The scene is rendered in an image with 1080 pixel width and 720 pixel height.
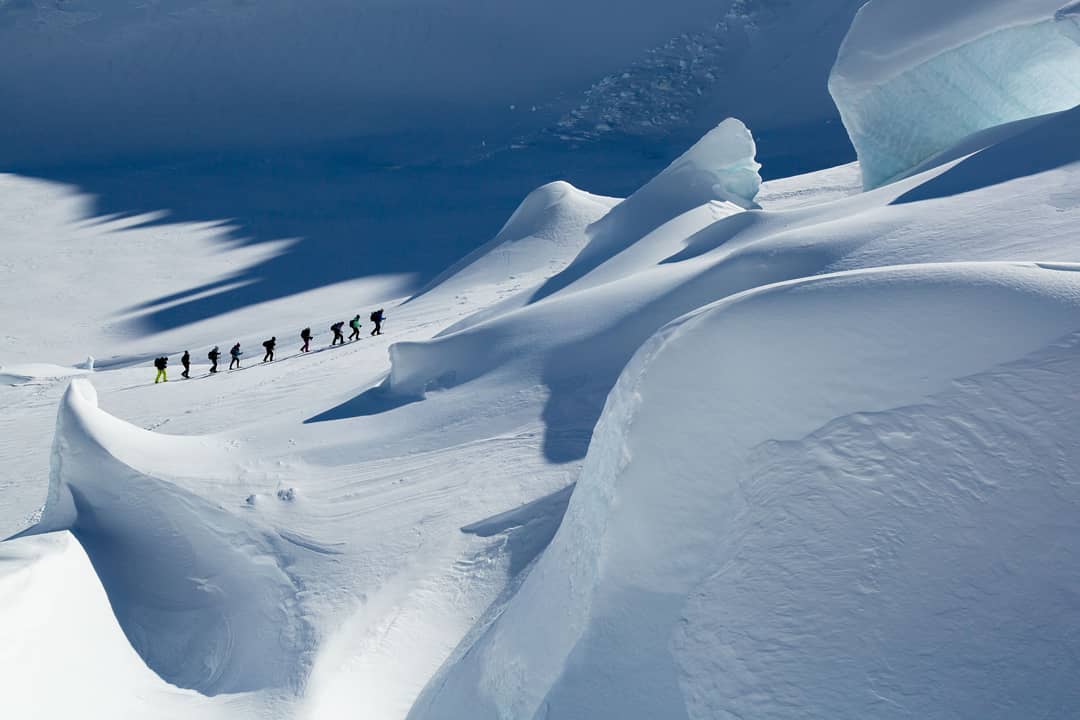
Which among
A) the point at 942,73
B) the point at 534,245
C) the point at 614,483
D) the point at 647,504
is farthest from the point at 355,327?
the point at 647,504

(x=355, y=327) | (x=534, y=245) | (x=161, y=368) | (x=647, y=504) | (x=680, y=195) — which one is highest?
(x=680, y=195)

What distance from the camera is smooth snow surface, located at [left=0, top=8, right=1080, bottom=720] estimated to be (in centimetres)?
402

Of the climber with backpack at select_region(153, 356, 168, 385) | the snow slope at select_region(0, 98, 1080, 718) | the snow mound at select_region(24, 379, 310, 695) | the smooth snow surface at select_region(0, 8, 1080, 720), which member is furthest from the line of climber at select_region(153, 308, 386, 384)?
the snow mound at select_region(24, 379, 310, 695)

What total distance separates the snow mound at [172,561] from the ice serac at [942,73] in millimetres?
11092

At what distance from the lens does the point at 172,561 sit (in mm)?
7969

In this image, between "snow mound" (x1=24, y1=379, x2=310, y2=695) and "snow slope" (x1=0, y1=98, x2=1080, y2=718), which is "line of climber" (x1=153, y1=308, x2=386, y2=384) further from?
"snow mound" (x1=24, y1=379, x2=310, y2=695)

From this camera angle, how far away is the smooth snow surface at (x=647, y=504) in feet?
13.2

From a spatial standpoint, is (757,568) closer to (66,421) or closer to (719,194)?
(66,421)

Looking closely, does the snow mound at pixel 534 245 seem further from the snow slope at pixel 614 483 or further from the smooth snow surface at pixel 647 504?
the snow slope at pixel 614 483

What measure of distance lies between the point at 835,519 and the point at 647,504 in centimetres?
86

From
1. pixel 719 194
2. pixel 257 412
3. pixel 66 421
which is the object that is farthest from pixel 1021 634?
pixel 719 194

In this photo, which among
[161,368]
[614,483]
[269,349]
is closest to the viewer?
[614,483]

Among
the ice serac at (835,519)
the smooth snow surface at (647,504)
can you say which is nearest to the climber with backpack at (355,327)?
the smooth snow surface at (647,504)

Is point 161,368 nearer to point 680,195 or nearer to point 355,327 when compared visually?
point 355,327
